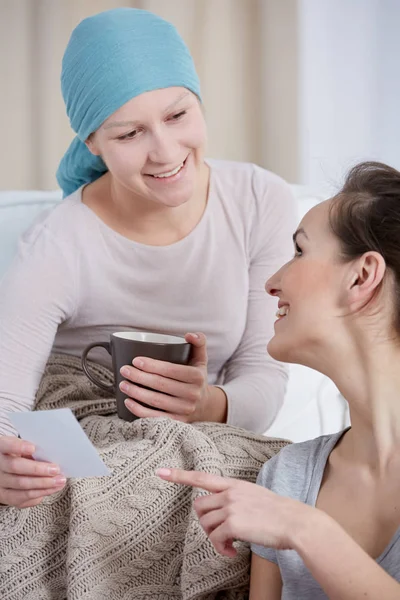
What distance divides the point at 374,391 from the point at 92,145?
0.74 meters

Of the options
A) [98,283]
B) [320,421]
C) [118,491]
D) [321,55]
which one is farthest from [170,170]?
[321,55]

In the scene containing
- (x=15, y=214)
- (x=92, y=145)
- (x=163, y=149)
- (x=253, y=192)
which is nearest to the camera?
(x=163, y=149)

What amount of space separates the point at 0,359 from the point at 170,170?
42cm

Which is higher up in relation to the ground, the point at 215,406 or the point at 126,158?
the point at 126,158

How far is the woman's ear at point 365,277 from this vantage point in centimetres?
108

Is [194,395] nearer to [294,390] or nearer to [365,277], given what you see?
[365,277]

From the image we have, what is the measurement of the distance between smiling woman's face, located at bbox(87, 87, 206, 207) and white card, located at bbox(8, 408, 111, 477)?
0.54 m

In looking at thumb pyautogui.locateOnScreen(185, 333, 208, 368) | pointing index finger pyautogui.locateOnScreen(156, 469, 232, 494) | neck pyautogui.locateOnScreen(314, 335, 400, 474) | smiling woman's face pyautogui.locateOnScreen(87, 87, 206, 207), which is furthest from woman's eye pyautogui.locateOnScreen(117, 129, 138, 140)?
pointing index finger pyautogui.locateOnScreen(156, 469, 232, 494)

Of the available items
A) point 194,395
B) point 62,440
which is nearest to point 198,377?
point 194,395

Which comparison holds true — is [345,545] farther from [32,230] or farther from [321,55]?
[321,55]

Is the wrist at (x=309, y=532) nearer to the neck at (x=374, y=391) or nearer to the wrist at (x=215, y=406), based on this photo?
the neck at (x=374, y=391)

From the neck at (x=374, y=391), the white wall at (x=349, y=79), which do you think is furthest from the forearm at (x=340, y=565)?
the white wall at (x=349, y=79)

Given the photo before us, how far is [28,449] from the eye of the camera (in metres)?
1.15

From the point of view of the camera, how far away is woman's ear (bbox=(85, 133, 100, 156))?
5.14ft
